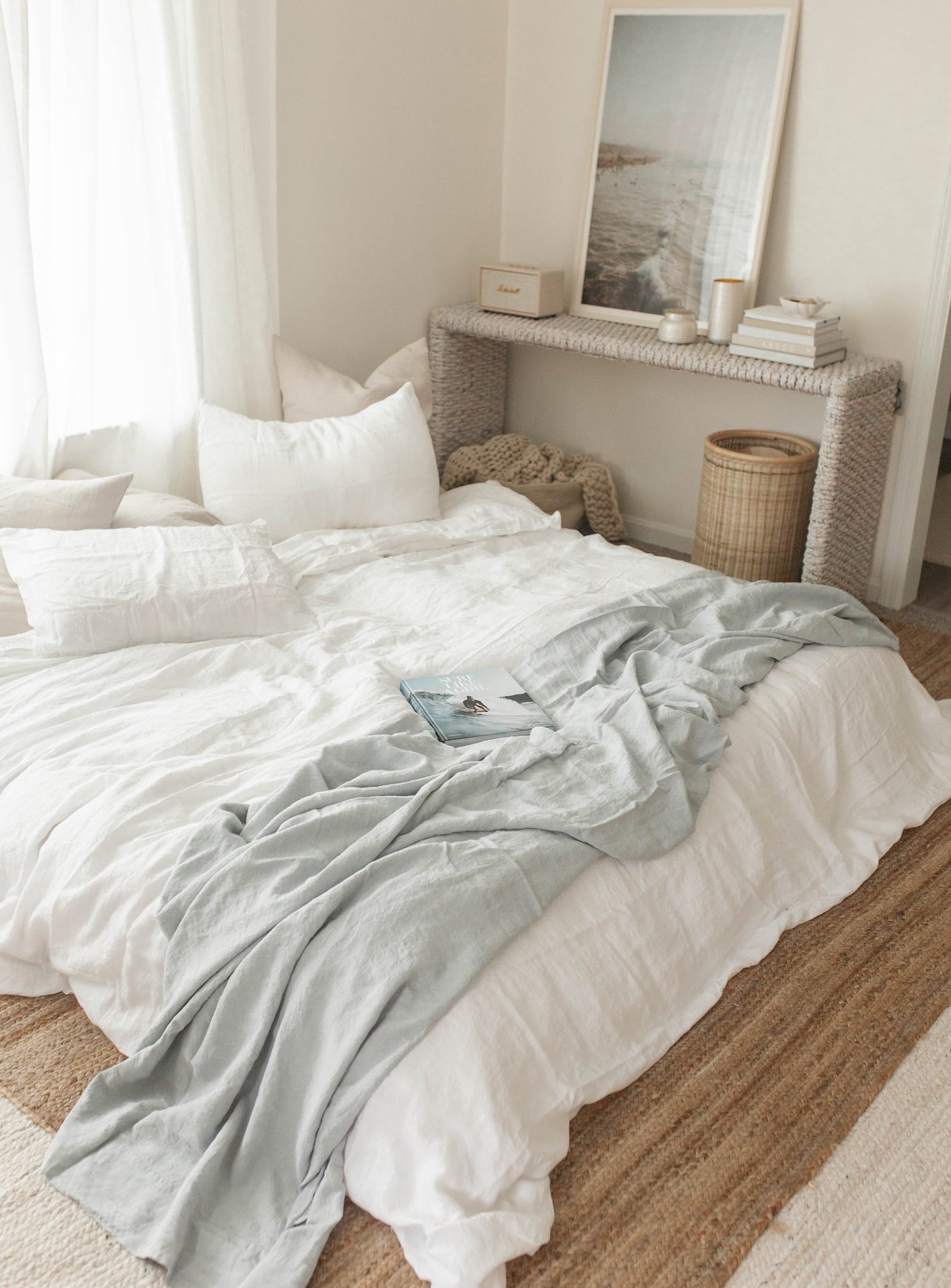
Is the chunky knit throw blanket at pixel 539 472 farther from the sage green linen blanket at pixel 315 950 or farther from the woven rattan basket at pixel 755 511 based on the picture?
the sage green linen blanket at pixel 315 950

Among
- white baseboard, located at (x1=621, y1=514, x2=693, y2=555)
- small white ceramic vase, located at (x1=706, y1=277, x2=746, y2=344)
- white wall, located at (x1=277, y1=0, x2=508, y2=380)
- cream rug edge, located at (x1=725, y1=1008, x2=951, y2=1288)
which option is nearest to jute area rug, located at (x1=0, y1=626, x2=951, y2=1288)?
cream rug edge, located at (x1=725, y1=1008, x2=951, y2=1288)

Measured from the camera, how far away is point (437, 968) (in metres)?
1.55

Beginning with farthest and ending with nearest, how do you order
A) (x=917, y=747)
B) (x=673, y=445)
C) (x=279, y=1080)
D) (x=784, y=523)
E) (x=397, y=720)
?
(x=673, y=445), (x=784, y=523), (x=917, y=747), (x=397, y=720), (x=279, y=1080)

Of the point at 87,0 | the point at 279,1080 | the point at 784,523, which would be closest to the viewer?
the point at 279,1080

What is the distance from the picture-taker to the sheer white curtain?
2.68 meters

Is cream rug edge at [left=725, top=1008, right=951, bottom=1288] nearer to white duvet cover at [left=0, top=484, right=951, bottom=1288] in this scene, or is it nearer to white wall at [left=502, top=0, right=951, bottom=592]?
white duvet cover at [left=0, top=484, right=951, bottom=1288]

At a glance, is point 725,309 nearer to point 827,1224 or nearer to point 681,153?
point 681,153

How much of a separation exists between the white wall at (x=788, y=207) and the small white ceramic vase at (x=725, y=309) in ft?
0.67

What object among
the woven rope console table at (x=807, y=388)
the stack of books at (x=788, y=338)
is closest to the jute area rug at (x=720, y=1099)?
the woven rope console table at (x=807, y=388)

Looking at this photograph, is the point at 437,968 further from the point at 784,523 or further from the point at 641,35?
the point at 641,35

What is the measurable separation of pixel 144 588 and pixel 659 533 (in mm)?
2124

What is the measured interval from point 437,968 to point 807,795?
0.89m

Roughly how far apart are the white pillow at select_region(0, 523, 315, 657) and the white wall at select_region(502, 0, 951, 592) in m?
1.82

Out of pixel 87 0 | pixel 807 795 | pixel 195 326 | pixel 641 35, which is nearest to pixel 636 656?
pixel 807 795
